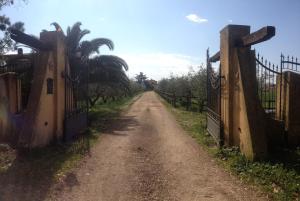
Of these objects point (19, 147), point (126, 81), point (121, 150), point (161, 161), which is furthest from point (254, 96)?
point (126, 81)

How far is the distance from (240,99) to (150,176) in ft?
9.94

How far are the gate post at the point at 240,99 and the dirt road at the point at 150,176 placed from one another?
908 millimetres

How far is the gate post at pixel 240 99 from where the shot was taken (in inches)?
288

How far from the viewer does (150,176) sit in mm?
6414

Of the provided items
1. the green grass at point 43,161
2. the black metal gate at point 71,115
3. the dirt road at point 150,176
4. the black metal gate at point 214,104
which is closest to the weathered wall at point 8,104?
the green grass at point 43,161

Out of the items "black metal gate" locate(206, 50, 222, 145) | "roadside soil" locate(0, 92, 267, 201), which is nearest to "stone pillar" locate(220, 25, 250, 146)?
"black metal gate" locate(206, 50, 222, 145)

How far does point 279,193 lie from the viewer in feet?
17.4

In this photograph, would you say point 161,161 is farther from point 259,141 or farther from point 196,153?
point 259,141

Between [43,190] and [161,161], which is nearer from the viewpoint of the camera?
[43,190]

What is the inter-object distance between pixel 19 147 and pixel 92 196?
10.6 ft

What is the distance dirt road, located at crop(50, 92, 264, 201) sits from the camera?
5363 millimetres

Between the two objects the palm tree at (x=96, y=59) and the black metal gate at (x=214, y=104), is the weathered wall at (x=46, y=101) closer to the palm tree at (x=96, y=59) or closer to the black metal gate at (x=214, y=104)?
the black metal gate at (x=214, y=104)

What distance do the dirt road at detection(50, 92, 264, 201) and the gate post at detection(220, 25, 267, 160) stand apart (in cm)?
91

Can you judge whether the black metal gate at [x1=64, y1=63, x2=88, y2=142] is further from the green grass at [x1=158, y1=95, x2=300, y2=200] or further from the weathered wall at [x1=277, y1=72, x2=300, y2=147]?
the weathered wall at [x1=277, y1=72, x2=300, y2=147]
